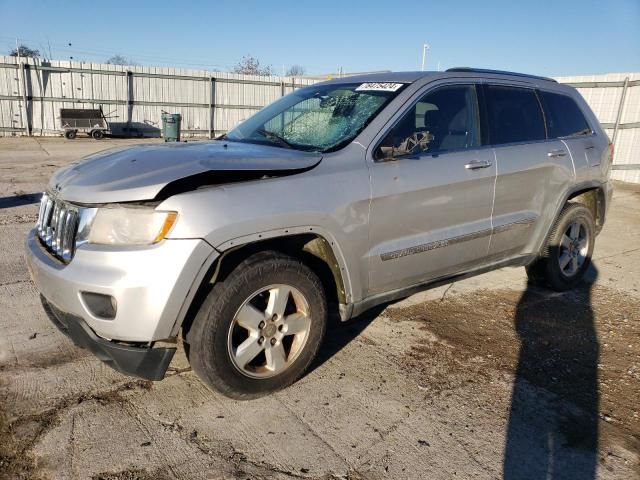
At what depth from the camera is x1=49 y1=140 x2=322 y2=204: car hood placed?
2.67 metres

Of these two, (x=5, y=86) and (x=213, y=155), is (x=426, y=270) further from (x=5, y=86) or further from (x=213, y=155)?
(x=5, y=86)

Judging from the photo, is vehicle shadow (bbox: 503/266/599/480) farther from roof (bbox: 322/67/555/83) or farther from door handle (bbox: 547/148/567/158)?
roof (bbox: 322/67/555/83)

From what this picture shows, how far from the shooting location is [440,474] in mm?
2520

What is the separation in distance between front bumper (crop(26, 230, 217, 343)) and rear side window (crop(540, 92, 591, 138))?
350cm

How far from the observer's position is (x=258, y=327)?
9.67ft

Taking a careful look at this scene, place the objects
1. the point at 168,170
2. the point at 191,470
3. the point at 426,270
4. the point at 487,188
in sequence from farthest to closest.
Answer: the point at 487,188
the point at 426,270
the point at 168,170
the point at 191,470

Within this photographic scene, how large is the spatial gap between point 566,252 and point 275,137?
3.03 m

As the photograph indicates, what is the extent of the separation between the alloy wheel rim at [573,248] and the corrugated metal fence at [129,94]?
1116 cm

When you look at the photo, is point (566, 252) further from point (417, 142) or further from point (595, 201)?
point (417, 142)

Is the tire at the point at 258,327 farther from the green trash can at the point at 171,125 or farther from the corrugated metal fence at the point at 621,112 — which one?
the green trash can at the point at 171,125

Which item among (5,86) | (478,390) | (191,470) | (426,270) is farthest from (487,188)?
(5,86)

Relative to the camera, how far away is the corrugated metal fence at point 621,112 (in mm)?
13086

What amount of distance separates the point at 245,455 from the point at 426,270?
1783 millimetres

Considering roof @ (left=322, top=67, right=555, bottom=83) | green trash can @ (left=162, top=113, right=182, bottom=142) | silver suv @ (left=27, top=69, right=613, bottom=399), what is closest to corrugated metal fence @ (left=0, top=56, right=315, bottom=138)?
green trash can @ (left=162, top=113, right=182, bottom=142)
